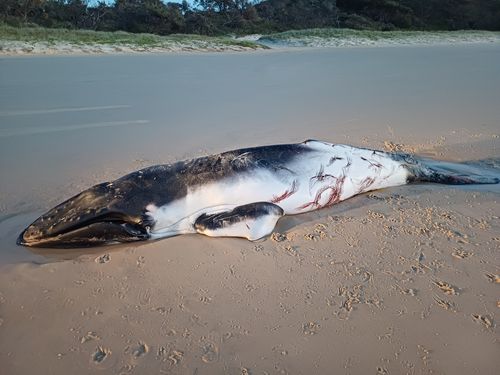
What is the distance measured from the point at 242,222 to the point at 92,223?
116cm

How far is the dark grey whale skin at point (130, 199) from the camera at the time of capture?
3371mm

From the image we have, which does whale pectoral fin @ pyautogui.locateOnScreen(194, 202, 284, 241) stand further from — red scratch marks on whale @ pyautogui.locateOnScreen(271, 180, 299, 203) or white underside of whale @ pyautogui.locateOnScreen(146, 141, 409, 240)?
red scratch marks on whale @ pyautogui.locateOnScreen(271, 180, 299, 203)

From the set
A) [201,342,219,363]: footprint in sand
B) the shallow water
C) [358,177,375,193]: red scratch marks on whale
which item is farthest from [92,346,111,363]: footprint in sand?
[358,177,375,193]: red scratch marks on whale

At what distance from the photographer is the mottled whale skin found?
3430 millimetres

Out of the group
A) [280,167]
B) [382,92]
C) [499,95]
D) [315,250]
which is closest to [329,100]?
[382,92]

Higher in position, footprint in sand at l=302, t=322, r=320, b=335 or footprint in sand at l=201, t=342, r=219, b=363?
footprint in sand at l=302, t=322, r=320, b=335

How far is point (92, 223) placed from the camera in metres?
3.42

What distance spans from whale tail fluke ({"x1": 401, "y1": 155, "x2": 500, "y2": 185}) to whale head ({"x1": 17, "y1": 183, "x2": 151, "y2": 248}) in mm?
2705

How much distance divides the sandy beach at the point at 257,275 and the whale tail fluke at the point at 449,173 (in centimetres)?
14

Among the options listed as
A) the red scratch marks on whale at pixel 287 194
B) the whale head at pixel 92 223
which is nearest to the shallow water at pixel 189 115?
the whale head at pixel 92 223

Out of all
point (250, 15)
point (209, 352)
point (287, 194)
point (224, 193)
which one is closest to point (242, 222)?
point (224, 193)

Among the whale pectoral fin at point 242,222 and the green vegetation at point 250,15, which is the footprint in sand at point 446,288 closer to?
the whale pectoral fin at point 242,222

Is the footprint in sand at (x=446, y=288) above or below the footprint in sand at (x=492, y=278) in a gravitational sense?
below

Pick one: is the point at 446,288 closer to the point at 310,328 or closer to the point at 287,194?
the point at 310,328
